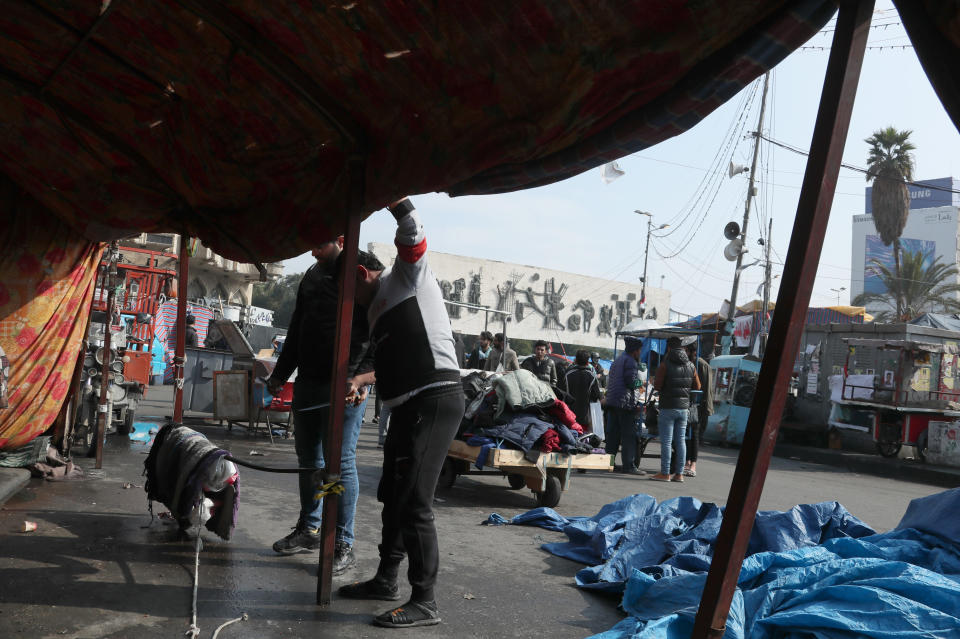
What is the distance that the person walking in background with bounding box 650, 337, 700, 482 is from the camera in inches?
412

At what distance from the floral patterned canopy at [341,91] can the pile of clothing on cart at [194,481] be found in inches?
60.3

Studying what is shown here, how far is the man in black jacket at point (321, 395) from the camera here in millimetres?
4945

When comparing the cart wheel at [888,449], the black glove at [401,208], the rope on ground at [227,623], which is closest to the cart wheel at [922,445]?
the cart wheel at [888,449]

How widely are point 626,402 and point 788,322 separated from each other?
8.98m

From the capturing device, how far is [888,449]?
1639 centimetres

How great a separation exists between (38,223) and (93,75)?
2.81 metres

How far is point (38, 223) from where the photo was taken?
648 centimetres

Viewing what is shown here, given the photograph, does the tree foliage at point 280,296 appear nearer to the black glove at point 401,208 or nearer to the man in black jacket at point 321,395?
the man in black jacket at point 321,395

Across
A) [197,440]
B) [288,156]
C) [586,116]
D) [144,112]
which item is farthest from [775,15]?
[197,440]

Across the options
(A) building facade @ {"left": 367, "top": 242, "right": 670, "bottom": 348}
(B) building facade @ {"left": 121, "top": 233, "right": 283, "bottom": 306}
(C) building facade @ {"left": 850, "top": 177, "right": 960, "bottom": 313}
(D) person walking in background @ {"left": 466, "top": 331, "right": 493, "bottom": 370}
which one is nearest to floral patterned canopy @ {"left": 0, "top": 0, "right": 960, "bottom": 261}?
(D) person walking in background @ {"left": 466, "top": 331, "right": 493, "bottom": 370}

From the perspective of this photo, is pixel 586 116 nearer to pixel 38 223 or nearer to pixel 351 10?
pixel 351 10

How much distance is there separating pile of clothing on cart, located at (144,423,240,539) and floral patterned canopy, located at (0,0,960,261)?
1530mm

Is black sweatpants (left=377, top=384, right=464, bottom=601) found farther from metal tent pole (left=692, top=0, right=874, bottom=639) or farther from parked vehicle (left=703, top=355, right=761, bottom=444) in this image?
parked vehicle (left=703, top=355, right=761, bottom=444)

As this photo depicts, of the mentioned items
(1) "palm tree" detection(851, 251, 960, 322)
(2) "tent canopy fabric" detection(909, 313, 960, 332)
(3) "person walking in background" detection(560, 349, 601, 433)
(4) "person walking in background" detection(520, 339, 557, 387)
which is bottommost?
(3) "person walking in background" detection(560, 349, 601, 433)
